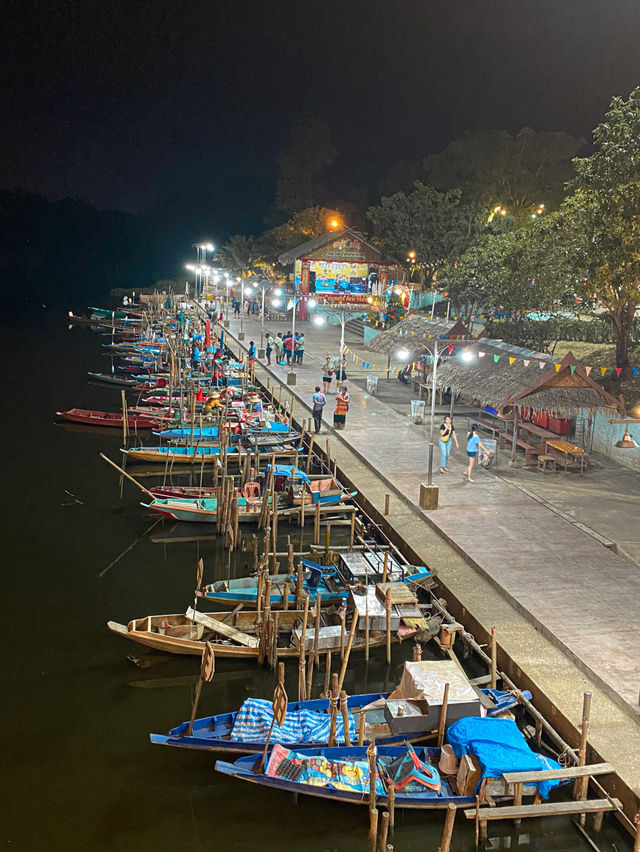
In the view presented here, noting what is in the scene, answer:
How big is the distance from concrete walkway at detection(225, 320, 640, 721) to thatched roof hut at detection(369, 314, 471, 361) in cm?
848

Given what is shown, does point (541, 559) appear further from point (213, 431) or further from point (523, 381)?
point (213, 431)

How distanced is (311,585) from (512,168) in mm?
65162

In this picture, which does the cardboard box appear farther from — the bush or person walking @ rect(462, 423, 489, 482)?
the bush

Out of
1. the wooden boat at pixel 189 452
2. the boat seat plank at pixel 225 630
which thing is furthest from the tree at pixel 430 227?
the boat seat plank at pixel 225 630

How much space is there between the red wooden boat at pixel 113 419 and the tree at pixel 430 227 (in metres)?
35.6

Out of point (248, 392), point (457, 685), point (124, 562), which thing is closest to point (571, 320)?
point (248, 392)

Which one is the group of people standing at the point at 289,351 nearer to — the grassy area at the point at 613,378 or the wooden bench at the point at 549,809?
the grassy area at the point at 613,378

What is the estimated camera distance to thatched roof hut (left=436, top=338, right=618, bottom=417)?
23.1 m

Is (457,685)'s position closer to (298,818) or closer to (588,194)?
(298,818)

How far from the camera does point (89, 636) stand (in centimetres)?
1541

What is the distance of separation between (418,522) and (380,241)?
196 ft

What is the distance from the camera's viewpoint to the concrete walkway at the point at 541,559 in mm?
12914

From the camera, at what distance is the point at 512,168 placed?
2830 inches

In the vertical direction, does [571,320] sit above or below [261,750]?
above
